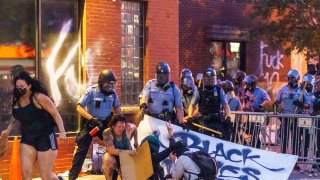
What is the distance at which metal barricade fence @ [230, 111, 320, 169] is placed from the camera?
1359 centimetres

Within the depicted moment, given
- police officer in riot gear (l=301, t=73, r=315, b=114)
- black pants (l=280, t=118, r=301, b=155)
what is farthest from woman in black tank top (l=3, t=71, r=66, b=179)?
police officer in riot gear (l=301, t=73, r=315, b=114)

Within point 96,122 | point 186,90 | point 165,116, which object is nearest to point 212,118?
point 165,116

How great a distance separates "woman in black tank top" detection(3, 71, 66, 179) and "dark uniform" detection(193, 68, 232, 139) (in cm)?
410

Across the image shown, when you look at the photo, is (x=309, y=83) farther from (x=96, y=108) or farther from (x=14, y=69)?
(x=14, y=69)

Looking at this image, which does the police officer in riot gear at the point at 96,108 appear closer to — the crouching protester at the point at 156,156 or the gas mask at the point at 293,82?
the crouching protester at the point at 156,156

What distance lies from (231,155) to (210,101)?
1.36m

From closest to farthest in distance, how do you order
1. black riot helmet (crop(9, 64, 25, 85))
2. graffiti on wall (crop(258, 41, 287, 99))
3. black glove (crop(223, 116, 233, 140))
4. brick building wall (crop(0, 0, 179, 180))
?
black riot helmet (crop(9, 64, 25, 85))
black glove (crop(223, 116, 233, 140))
brick building wall (crop(0, 0, 179, 180))
graffiti on wall (crop(258, 41, 287, 99))

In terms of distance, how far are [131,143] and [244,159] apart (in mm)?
1796

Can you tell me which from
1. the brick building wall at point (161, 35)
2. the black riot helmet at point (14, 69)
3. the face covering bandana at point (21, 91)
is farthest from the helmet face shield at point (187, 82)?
the face covering bandana at point (21, 91)

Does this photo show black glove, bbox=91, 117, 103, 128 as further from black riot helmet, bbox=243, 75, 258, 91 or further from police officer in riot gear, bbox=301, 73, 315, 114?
police officer in riot gear, bbox=301, 73, 315, 114

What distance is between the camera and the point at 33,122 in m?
9.44

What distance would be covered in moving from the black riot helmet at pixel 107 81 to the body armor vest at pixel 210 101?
74.9 inches

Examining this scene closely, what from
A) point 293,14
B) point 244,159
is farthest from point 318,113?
point 293,14

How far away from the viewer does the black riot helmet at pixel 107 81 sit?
1174 cm
